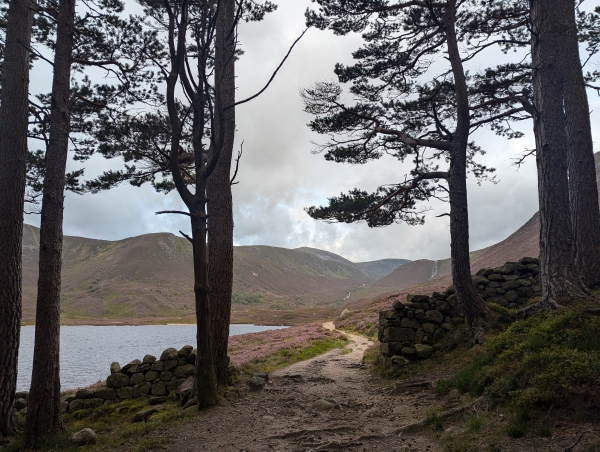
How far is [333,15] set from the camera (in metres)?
11.6

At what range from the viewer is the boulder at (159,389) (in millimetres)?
9727

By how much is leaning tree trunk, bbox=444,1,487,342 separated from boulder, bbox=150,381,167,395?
7.38 metres

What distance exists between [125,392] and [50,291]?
3.90 meters

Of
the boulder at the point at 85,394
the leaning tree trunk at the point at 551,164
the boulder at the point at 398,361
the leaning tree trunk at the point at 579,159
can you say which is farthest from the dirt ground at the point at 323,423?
the boulder at the point at 85,394

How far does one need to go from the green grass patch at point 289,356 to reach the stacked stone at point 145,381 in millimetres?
1631

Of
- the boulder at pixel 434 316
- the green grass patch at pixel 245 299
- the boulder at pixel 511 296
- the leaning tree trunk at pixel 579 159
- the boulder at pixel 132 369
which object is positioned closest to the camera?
the leaning tree trunk at pixel 579 159

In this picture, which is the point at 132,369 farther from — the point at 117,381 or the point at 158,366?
the point at 158,366

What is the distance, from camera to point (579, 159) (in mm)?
8750

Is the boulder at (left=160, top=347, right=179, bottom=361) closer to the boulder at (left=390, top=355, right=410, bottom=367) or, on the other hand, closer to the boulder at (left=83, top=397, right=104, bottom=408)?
the boulder at (left=83, top=397, right=104, bottom=408)

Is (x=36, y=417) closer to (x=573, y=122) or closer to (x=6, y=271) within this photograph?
(x=6, y=271)

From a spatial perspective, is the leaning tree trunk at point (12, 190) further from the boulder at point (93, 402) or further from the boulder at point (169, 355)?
the boulder at point (169, 355)

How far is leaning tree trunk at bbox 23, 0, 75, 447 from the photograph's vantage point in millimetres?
6996

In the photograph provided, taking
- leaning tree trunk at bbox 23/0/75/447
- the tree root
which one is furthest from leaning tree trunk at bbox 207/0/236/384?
the tree root

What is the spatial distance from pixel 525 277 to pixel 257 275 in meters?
178
